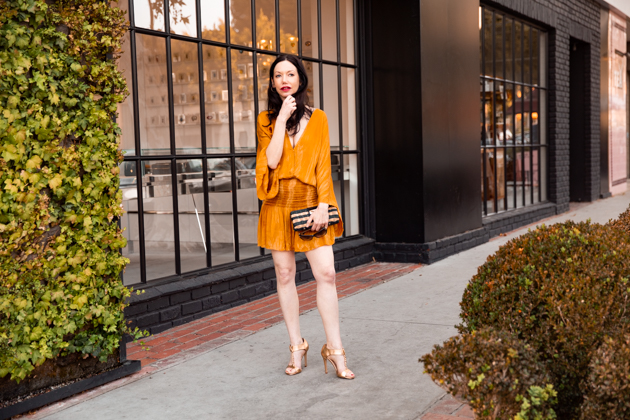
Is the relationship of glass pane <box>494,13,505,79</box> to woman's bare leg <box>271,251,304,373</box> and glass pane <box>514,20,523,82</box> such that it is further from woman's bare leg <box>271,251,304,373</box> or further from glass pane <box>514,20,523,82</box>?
woman's bare leg <box>271,251,304,373</box>

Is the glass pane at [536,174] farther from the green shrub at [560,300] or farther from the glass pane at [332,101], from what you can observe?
the green shrub at [560,300]

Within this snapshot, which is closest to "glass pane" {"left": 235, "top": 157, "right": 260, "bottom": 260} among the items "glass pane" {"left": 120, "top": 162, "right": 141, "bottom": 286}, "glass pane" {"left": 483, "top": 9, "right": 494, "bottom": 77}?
"glass pane" {"left": 120, "top": 162, "right": 141, "bottom": 286}

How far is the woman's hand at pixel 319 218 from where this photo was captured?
3.95 meters

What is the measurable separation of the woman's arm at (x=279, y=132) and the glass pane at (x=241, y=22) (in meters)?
2.74

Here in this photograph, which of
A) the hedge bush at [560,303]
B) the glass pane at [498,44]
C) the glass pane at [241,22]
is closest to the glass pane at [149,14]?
the glass pane at [241,22]

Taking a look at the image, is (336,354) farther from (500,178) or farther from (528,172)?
(528,172)

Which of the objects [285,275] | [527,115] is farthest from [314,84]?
[527,115]

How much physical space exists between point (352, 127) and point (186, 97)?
2.81 meters

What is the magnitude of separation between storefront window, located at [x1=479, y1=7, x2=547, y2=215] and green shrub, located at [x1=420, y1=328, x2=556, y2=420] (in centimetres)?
819

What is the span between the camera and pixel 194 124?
606cm

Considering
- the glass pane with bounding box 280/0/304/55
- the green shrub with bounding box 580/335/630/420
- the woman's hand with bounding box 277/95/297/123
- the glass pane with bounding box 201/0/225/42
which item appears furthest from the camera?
the glass pane with bounding box 280/0/304/55

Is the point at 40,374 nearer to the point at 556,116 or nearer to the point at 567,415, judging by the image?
the point at 567,415

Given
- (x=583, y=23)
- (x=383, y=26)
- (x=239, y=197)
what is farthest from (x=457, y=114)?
(x=583, y=23)

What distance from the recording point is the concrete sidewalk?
144 inches
